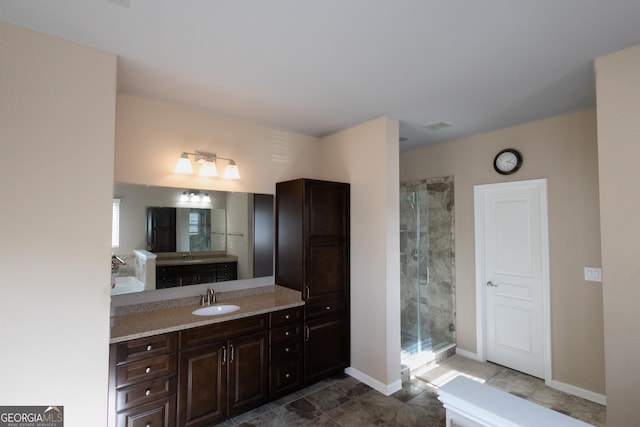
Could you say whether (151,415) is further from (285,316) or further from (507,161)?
(507,161)

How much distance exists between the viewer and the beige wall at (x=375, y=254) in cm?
298

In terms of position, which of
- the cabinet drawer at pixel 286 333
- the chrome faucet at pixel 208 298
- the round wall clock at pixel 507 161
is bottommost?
the cabinet drawer at pixel 286 333

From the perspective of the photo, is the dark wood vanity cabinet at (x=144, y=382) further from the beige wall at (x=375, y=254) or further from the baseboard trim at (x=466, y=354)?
the baseboard trim at (x=466, y=354)

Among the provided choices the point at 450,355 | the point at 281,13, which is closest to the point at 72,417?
the point at 281,13

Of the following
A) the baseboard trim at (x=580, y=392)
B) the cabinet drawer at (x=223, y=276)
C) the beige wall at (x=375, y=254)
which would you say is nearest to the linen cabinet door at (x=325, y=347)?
the beige wall at (x=375, y=254)

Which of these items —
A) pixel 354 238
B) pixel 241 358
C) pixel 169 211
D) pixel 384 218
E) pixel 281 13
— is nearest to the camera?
pixel 281 13

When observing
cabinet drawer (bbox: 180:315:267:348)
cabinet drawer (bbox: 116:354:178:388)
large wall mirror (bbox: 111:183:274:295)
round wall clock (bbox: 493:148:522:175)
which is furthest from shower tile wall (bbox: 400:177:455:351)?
cabinet drawer (bbox: 116:354:178:388)

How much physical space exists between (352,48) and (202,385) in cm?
266

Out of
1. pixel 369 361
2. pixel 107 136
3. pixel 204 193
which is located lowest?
pixel 369 361

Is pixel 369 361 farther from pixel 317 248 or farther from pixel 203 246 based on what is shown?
pixel 203 246

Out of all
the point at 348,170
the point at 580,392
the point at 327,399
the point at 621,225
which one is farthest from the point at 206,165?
the point at 580,392

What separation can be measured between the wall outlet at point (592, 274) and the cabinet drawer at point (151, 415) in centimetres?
373

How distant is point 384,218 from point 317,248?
74cm

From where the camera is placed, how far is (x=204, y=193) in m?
2.96
